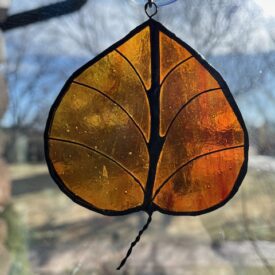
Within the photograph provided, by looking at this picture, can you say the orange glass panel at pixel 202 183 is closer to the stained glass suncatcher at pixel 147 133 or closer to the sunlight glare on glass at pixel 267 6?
the stained glass suncatcher at pixel 147 133

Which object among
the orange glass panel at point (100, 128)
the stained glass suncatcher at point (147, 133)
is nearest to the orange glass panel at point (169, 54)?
the stained glass suncatcher at point (147, 133)

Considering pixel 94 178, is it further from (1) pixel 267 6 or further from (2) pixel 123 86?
(1) pixel 267 6

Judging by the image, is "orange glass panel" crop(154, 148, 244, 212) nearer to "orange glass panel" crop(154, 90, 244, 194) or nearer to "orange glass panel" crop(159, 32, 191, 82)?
"orange glass panel" crop(154, 90, 244, 194)

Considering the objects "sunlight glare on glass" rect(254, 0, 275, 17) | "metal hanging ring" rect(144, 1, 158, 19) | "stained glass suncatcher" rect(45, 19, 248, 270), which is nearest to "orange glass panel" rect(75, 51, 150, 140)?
"stained glass suncatcher" rect(45, 19, 248, 270)

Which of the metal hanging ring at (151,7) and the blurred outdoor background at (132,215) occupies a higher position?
the metal hanging ring at (151,7)

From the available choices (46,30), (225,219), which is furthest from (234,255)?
(46,30)

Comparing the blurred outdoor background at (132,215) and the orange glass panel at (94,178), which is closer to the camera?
the orange glass panel at (94,178)

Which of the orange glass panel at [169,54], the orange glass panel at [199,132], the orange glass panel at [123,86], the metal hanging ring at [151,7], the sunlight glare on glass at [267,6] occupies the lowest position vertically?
the orange glass panel at [199,132]
